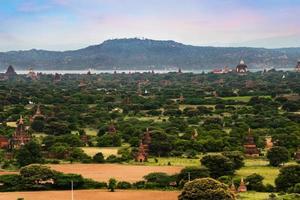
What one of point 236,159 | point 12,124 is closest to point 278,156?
point 236,159

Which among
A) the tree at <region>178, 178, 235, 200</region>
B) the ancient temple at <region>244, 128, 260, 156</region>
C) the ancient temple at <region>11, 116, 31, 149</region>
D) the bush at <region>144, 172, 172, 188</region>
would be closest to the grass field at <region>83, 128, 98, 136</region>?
the ancient temple at <region>11, 116, 31, 149</region>

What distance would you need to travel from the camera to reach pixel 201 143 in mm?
71812

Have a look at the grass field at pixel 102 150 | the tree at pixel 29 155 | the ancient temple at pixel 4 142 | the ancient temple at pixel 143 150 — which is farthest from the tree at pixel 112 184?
the ancient temple at pixel 4 142

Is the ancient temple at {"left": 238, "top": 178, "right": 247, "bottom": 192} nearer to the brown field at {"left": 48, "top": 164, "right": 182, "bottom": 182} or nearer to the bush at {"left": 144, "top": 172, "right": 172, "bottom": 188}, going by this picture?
the bush at {"left": 144, "top": 172, "right": 172, "bottom": 188}

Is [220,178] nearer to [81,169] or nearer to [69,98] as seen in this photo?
[81,169]

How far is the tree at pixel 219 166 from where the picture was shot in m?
55.8

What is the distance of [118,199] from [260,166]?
18.7m

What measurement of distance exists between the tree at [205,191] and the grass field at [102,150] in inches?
961

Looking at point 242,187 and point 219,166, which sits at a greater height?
point 219,166

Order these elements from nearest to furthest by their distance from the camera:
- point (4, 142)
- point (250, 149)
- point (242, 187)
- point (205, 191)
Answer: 1. point (205, 191)
2. point (242, 187)
3. point (250, 149)
4. point (4, 142)

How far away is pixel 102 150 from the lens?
2869 inches

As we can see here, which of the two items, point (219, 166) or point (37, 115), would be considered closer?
point (219, 166)

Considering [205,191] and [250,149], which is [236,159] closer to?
[250,149]

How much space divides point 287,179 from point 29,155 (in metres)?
24.0
